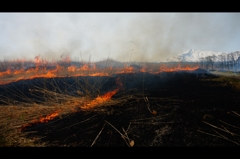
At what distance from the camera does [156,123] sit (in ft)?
15.7

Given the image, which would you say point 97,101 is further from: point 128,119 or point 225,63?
point 225,63

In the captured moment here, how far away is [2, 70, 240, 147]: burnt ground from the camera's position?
4105 millimetres

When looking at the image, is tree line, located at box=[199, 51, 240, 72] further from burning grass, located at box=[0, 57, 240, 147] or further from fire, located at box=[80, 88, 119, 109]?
fire, located at box=[80, 88, 119, 109]

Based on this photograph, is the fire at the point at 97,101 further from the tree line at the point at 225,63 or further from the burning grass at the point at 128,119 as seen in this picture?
the tree line at the point at 225,63

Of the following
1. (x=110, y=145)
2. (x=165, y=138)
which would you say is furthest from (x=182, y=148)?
(x=110, y=145)

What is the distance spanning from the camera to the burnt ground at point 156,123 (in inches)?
162

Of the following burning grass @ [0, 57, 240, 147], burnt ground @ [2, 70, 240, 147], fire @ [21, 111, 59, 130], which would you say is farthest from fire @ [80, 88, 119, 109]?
fire @ [21, 111, 59, 130]

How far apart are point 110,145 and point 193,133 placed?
211 centimetres

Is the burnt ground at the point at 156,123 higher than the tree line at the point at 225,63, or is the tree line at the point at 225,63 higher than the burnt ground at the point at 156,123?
the tree line at the point at 225,63

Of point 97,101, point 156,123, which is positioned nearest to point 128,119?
point 156,123

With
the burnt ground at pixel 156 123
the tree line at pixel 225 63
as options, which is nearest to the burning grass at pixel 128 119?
the burnt ground at pixel 156 123

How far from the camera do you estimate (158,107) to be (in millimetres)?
5727

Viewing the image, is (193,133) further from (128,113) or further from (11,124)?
(11,124)

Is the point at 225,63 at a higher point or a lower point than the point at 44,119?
higher
